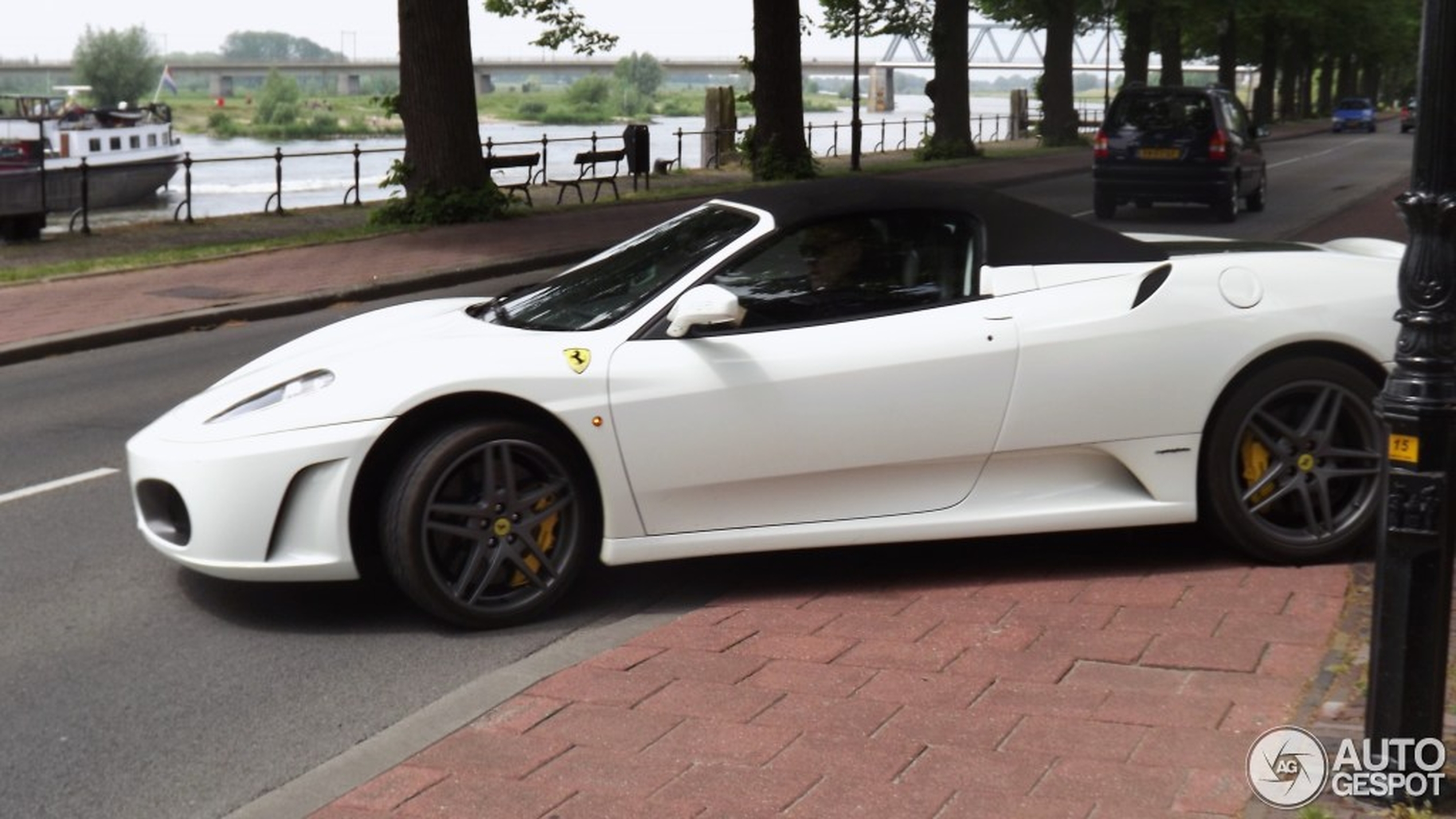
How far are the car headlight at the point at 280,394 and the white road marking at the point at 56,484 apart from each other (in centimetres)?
245

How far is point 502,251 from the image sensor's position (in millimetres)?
18266

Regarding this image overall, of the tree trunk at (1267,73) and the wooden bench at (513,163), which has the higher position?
the tree trunk at (1267,73)

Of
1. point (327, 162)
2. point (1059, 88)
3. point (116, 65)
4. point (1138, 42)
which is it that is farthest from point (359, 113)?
point (1059, 88)

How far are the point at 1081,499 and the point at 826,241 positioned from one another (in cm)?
125

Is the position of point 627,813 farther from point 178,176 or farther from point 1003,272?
point 178,176

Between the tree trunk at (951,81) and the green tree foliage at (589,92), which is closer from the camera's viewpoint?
the tree trunk at (951,81)

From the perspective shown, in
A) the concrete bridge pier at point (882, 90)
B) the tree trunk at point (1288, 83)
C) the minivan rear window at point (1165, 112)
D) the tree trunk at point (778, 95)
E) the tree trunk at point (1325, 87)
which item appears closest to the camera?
the minivan rear window at point (1165, 112)

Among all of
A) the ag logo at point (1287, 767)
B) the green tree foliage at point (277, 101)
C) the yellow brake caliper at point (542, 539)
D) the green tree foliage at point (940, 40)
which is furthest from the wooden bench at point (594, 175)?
the green tree foliage at point (277, 101)

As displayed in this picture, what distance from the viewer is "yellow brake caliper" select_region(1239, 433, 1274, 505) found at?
19.5 feet

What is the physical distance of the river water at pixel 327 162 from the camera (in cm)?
3020

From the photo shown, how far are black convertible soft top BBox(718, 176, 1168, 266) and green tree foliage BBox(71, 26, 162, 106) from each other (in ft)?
260

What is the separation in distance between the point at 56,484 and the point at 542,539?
11.2ft

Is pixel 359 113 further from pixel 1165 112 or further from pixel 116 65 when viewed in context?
pixel 1165 112

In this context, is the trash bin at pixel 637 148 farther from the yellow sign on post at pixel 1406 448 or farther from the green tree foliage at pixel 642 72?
the green tree foliage at pixel 642 72
